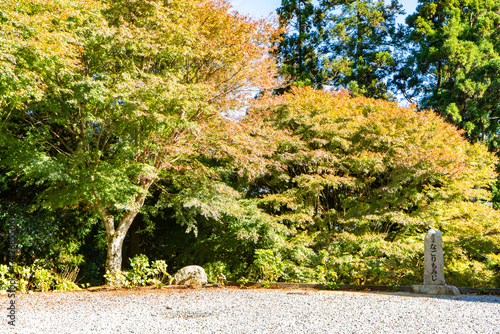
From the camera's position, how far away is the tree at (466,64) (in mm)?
12961

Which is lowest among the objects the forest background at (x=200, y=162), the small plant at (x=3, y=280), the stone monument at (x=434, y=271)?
the small plant at (x=3, y=280)

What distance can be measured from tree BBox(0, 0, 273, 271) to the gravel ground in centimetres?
212

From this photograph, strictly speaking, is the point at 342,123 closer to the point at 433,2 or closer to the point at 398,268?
the point at 398,268

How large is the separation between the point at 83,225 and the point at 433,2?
48.2ft

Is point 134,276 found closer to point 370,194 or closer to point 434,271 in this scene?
point 434,271

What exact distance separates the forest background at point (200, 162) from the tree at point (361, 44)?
5961 millimetres

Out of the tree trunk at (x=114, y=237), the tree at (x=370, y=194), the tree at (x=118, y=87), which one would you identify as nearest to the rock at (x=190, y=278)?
the tree trunk at (x=114, y=237)

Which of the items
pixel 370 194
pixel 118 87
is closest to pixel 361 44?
pixel 370 194

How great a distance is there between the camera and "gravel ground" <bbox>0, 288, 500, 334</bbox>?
3.87 metres

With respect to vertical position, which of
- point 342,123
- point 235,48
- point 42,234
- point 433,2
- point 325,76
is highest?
point 433,2

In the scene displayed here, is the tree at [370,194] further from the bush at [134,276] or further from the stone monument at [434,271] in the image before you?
the bush at [134,276]

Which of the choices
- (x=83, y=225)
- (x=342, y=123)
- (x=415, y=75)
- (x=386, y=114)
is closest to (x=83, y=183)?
(x=83, y=225)

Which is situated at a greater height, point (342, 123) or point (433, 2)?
point (433, 2)

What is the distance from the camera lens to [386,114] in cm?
970
